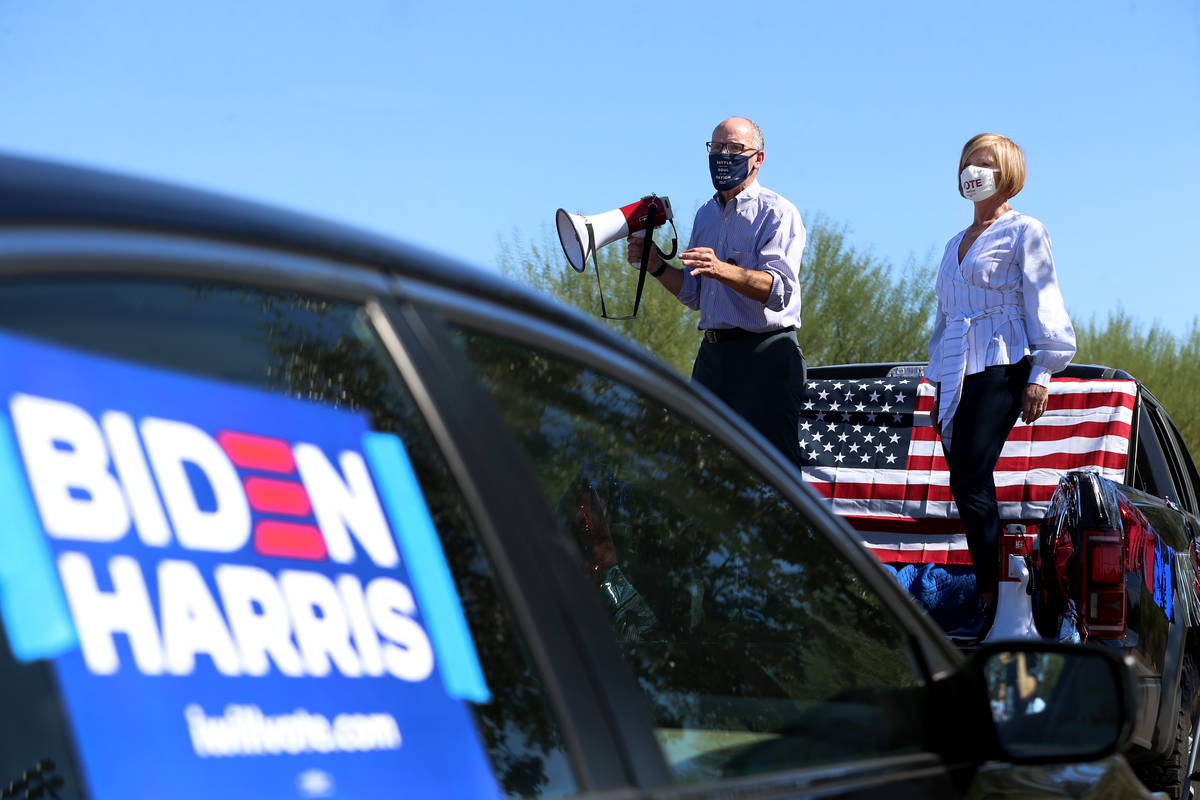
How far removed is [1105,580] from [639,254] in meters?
2.01

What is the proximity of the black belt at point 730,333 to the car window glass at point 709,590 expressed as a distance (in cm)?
258

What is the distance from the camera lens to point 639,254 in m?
5.02

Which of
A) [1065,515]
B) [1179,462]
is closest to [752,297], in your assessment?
[1065,515]

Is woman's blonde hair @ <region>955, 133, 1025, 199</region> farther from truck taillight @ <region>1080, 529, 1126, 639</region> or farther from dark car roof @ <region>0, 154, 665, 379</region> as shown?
dark car roof @ <region>0, 154, 665, 379</region>

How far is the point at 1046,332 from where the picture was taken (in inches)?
174

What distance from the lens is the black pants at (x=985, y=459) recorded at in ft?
14.8

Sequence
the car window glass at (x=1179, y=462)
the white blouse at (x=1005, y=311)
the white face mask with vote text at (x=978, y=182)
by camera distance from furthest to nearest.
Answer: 1. the car window glass at (x=1179, y=462)
2. the white face mask with vote text at (x=978, y=182)
3. the white blouse at (x=1005, y=311)

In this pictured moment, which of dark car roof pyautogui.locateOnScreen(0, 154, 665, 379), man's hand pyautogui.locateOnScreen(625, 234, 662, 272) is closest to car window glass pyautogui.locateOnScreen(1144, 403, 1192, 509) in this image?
man's hand pyautogui.locateOnScreen(625, 234, 662, 272)

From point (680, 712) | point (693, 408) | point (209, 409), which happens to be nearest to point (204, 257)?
point (209, 409)

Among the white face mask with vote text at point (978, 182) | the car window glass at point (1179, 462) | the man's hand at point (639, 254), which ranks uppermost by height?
the man's hand at point (639, 254)

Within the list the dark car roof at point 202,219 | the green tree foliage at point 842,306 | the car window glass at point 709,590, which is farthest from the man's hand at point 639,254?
the green tree foliage at point 842,306

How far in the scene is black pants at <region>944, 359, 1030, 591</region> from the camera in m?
4.50

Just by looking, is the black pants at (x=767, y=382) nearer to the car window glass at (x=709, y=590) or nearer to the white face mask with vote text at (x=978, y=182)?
the white face mask with vote text at (x=978, y=182)

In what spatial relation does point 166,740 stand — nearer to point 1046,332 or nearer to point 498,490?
point 498,490
